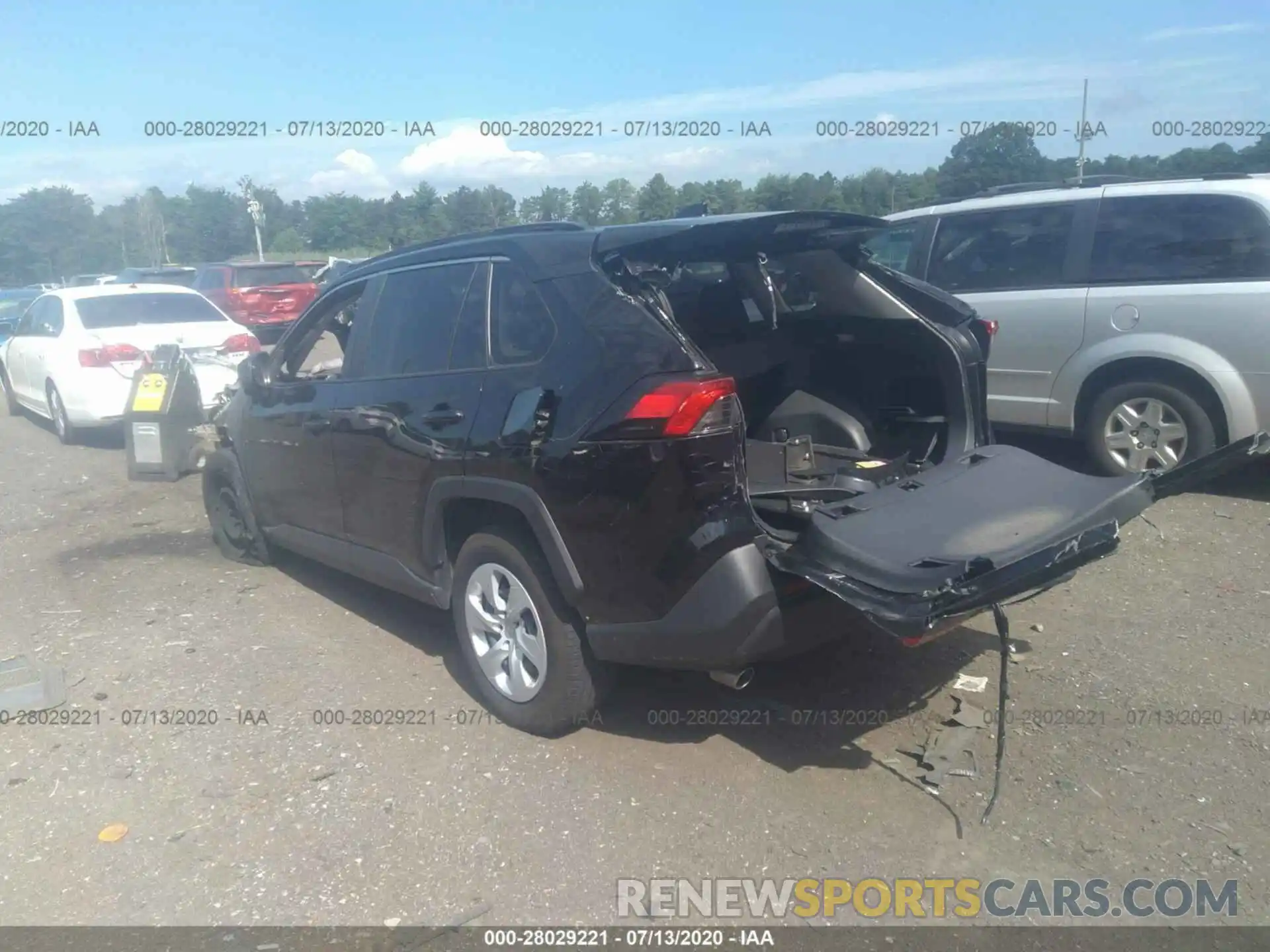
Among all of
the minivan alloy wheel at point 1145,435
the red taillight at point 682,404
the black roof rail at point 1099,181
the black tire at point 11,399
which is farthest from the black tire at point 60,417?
the minivan alloy wheel at point 1145,435

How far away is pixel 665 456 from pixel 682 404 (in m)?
0.18

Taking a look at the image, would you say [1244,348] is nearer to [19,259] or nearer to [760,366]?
[760,366]

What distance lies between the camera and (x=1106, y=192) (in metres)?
7.20

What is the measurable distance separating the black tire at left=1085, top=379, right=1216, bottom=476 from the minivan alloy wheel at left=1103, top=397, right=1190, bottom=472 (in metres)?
0.02

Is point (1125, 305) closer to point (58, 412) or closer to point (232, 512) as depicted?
point (232, 512)

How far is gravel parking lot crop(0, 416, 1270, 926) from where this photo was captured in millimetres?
3357

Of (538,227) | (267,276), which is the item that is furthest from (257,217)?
(538,227)

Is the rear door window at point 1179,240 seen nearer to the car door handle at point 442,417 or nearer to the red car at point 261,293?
the car door handle at point 442,417

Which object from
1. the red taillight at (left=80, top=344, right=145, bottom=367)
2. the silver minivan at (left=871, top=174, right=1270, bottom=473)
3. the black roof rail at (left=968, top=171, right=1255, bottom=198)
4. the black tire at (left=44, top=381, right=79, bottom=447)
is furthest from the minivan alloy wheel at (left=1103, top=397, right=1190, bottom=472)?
the black tire at (left=44, top=381, right=79, bottom=447)

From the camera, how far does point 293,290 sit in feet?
67.5

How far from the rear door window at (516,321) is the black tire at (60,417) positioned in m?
8.22

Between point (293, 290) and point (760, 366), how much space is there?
58.1 ft

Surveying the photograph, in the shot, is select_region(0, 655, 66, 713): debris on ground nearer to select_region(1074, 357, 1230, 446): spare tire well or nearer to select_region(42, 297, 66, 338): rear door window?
select_region(1074, 357, 1230, 446): spare tire well

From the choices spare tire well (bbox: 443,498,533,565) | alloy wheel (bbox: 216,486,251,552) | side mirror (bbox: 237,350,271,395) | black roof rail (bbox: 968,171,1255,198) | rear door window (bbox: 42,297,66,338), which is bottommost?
alloy wheel (bbox: 216,486,251,552)
